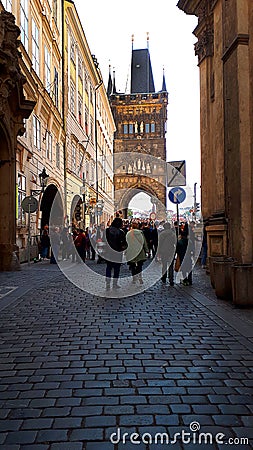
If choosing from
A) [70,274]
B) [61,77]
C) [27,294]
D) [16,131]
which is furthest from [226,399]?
[61,77]

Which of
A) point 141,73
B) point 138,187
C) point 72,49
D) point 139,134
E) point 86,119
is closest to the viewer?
point 72,49

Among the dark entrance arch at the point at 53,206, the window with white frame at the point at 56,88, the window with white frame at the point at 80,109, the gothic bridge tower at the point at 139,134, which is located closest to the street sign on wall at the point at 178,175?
the dark entrance arch at the point at 53,206

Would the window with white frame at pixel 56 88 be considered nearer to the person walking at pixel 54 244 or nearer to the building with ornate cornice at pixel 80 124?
the building with ornate cornice at pixel 80 124

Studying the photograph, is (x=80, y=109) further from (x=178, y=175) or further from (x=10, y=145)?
(x=178, y=175)

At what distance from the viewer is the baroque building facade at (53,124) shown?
20.1 metres

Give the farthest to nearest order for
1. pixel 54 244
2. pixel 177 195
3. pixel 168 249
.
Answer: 1. pixel 54 244
2. pixel 177 195
3. pixel 168 249

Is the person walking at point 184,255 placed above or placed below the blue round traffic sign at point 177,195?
below

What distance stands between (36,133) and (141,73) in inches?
2696

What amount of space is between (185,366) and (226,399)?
1.00 metres

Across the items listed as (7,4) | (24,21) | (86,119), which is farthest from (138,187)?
(7,4)

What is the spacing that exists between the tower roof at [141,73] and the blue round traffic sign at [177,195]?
2910 inches

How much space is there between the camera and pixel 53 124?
2848cm

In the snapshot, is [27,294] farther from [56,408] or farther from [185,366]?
[56,408]

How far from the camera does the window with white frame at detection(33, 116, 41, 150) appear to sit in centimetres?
2352
